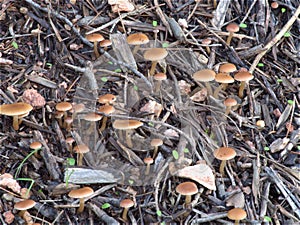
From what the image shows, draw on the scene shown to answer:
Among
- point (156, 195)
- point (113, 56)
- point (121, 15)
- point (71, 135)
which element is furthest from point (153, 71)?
point (156, 195)

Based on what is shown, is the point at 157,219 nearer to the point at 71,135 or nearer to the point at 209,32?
Result: the point at 71,135

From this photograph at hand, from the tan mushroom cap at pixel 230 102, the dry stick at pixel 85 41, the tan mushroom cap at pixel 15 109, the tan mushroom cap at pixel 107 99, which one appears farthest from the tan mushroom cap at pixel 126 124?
the tan mushroom cap at pixel 230 102

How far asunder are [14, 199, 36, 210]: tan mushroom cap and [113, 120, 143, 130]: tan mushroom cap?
43.4 inches

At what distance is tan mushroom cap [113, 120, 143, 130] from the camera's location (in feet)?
Answer: 14.1

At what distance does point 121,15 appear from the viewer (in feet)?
17.5

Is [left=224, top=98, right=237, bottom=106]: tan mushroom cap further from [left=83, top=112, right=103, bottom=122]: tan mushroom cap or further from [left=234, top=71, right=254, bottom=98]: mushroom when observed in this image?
[left=83, top=112, right=103, bottom=122]: tan mushroom cap

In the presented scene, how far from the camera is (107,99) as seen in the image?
457 centimetres

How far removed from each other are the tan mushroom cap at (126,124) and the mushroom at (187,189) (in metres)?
0.76

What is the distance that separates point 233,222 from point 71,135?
1878 mm

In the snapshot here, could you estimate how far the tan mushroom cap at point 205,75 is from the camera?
4.75 metres

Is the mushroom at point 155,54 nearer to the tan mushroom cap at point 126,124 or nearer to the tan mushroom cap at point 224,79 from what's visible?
the tan mushroom cap at point 224,79

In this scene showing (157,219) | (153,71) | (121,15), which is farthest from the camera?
(121,15)

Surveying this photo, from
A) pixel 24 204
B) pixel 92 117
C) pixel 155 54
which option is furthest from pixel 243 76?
pixel 24 204

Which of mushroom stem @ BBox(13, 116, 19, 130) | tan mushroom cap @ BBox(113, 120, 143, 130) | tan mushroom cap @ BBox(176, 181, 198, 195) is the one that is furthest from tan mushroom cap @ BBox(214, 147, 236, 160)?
mushroom stem @ BBox(13, 116, 19, 130)
